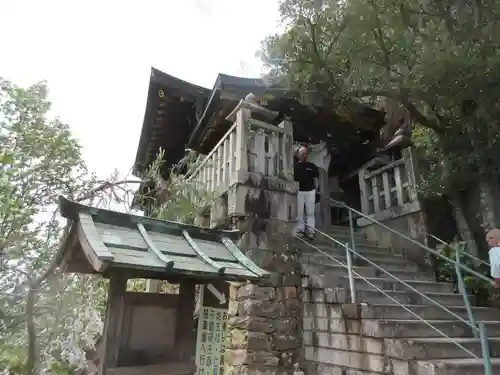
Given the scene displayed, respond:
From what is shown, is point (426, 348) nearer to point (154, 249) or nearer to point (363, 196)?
point (154, 249)

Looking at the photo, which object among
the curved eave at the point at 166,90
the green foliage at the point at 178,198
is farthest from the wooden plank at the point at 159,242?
the curved eave at the point at 166,90

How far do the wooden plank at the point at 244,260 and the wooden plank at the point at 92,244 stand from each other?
126 cm

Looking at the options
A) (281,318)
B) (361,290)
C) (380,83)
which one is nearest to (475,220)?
(380,83)

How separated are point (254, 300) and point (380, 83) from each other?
4.75 meters

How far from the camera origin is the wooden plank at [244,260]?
3.22 m

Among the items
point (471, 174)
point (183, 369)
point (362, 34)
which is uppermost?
point (362, 34)

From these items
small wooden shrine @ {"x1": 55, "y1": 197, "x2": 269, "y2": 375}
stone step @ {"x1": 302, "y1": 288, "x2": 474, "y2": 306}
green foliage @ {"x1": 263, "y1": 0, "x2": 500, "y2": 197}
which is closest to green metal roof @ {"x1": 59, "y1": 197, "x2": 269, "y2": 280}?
small wooden shrine @ {"x1": 55, "y1": 197, "x2": 269, "y2": 375}

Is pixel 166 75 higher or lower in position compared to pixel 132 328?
higher

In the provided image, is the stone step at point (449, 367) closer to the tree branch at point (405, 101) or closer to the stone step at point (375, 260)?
the stone step at point (375, 260)

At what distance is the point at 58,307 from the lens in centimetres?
482

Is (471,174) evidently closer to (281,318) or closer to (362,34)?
(362,34)

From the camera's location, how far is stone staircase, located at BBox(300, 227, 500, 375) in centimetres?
380

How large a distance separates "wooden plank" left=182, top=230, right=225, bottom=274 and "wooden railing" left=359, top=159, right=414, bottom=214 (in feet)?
17.2

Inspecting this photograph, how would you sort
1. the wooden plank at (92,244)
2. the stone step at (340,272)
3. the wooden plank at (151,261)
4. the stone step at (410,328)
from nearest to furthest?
1. the wooden plank at (92,244)
2. the wooden plank at (151,261)
3. the stone step at (410,328)
4. the stone step at (340,272)
